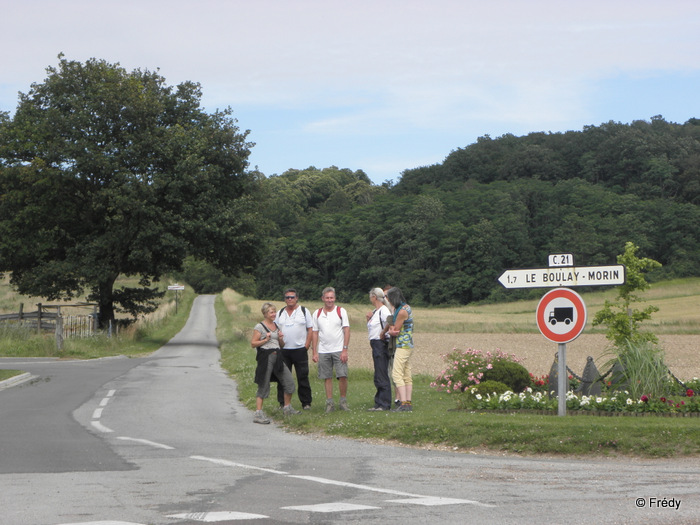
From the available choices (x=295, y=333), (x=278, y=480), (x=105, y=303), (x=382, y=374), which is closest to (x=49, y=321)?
(x=105, y=303)

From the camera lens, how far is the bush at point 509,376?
1465 centimetres

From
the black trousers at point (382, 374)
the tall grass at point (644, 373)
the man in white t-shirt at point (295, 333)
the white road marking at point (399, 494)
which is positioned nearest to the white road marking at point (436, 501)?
the white road marking at point (399, 494)

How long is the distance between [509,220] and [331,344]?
3651 inches

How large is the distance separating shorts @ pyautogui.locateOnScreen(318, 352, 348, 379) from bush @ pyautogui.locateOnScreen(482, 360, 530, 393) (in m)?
3.00

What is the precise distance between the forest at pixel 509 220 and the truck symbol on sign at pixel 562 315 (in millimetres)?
75697

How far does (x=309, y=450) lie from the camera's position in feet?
33.3

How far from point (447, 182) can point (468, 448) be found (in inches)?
4788

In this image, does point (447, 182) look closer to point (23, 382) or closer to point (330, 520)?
point (23, 382)

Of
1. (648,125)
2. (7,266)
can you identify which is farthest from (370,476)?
(648,125)

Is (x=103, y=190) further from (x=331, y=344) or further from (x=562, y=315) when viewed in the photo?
(x=562, y=315)

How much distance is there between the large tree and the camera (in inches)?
1427

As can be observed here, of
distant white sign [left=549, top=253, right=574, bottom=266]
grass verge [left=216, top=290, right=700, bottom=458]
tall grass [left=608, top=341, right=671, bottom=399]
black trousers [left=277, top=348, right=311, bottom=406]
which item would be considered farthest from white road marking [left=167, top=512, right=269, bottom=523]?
tall grass [left=608, top=341, right=671, bottom=399]

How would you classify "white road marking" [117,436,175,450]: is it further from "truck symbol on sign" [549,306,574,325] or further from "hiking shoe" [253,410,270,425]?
"truck symbol on sign" [549,306,574,325]

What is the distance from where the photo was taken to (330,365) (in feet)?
43.5
